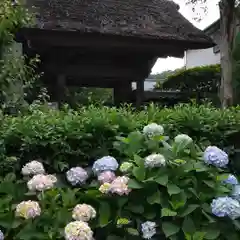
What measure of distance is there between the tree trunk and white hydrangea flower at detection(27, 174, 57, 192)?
257 inches

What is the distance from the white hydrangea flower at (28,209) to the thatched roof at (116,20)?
187 inches

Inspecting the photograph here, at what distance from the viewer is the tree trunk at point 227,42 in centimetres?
859

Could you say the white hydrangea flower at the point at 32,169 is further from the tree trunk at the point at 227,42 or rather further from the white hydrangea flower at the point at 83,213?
the tree trunk at the point at 227,42

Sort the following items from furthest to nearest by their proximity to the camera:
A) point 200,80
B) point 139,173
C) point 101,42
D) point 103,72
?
1. point 200,80
2. point 103,72
3. point 101,42
4. point 139,173

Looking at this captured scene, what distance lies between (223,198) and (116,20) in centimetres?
561

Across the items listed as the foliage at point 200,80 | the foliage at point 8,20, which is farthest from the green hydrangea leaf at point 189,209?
the foliage at point 200,80

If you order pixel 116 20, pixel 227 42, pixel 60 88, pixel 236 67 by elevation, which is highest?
pixel 116 20

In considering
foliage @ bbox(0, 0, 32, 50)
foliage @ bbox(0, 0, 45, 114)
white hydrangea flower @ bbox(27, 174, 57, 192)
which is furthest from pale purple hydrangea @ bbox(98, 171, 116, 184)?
foliage @ bbox(0, 0, 32, 50)

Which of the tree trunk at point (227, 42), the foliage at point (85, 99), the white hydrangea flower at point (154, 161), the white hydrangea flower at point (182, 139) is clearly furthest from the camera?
the tree trunk at point (227, 42)

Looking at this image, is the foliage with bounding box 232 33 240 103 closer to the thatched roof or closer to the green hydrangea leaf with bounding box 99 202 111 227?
the thatched roof

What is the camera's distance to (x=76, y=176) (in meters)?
2.43

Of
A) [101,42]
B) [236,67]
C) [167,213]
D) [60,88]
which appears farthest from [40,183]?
[236,67]

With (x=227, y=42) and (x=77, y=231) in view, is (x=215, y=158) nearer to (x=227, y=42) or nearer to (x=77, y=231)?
(x=77, y=231)

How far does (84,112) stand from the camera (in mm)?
2824
